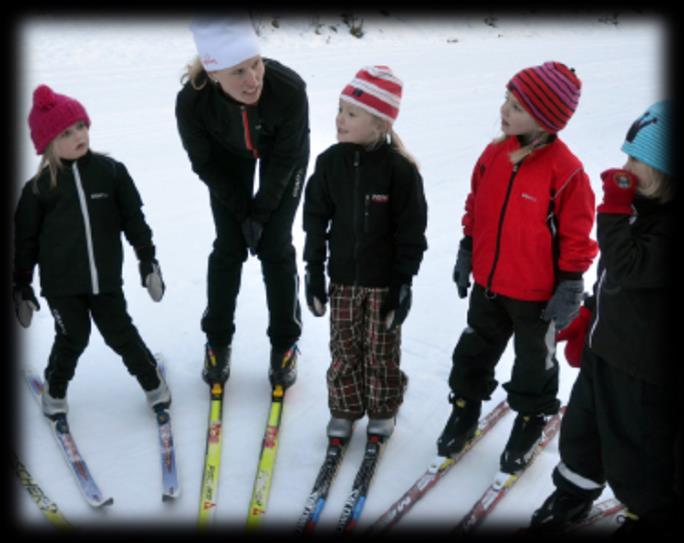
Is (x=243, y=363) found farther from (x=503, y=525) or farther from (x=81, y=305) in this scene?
(x=503, y=525)

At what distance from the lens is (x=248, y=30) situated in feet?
9.18

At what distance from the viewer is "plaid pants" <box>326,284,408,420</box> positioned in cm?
293

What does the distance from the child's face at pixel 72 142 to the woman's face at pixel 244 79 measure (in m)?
0.59

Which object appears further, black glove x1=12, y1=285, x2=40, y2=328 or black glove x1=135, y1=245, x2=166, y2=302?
black glove x1=135, y1=245, x2=166, y2=302

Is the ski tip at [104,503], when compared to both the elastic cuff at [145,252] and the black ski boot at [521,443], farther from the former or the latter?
the black ski boot at [521,443]

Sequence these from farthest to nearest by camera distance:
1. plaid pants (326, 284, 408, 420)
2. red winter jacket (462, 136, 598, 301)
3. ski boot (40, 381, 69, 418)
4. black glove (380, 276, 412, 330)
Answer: ski boot (40, 381, 69, 418) < plaid pants (326, 284, 408, 420) < black glove (380, 276, 412, 330) < red winter jacket (462, 136, 598, 301)

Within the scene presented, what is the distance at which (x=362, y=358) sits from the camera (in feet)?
10.1

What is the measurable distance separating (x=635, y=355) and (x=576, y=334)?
408 mm

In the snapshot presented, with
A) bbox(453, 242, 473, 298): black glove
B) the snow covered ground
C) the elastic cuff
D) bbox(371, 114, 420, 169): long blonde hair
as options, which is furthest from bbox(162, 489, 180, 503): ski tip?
bbox(371, 114, 420, 169): long blonde hair

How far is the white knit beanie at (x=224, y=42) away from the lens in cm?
272

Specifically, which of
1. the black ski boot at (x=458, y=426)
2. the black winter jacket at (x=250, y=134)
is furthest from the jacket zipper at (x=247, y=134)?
the black ski boot at (x=458, y=426)

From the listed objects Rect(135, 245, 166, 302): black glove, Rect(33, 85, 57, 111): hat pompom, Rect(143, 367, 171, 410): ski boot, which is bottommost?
Rect(143, 367, 171, 410): ski boot

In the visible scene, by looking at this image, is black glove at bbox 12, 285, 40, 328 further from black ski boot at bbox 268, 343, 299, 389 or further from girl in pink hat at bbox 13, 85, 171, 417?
black ski boot at bbox 268, 343, 299, 389

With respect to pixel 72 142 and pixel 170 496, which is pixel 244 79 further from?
pixel 170 496
